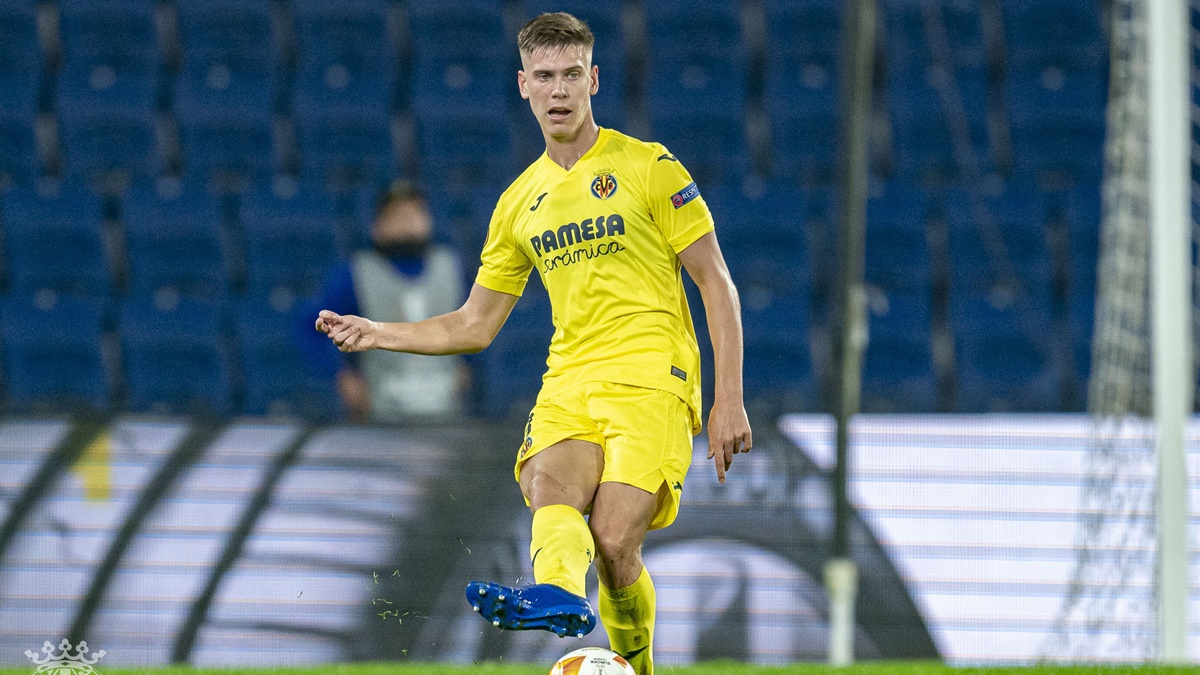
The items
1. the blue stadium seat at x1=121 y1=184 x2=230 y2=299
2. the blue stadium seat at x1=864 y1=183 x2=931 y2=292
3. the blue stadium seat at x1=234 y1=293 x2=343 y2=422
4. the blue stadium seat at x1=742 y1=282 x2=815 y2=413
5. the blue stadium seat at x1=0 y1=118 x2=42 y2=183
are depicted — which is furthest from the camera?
the blue stadium seat at x1=0 y1=118 x2=42 y2=183

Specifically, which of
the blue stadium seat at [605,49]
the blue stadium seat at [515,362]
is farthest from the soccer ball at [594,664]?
the blue stadium seat at [605,49]

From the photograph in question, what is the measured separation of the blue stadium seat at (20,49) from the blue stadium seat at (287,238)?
7.06ft

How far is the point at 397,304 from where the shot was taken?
7.38 meters

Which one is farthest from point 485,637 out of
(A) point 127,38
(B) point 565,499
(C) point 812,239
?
(A) point 127,38

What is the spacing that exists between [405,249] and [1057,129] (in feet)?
18.5

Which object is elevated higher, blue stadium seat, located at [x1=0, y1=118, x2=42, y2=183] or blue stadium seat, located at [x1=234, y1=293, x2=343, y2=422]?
blue stadium seat, located at [x1=0, y1=118, x2=42, y2=183]

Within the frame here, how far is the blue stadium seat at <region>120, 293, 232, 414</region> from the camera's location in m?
9.11

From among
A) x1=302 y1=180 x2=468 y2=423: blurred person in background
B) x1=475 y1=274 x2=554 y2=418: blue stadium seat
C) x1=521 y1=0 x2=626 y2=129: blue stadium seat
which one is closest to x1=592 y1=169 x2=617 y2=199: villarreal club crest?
x1=302 y1=180 x2=468 y2=423: blurred person in background

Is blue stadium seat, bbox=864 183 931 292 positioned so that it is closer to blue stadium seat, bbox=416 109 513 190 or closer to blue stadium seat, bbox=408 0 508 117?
blue stadium seat, bbox=416 109 513 190

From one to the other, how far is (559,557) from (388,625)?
3.16 meters

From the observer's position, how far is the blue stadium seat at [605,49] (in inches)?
419

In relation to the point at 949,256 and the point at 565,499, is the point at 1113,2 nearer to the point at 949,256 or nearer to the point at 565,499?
the point at 949,256

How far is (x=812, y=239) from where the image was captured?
32.6 feet

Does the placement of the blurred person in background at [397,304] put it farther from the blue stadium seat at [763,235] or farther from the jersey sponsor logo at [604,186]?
the jersey sponsor logo at [604,186]
